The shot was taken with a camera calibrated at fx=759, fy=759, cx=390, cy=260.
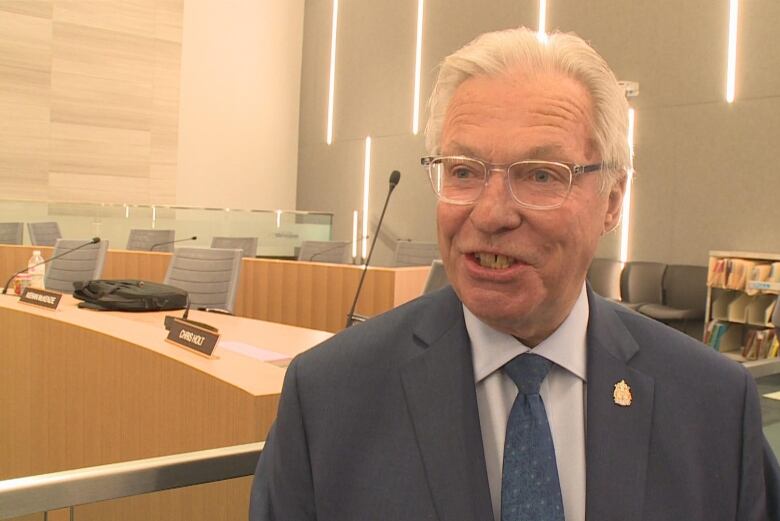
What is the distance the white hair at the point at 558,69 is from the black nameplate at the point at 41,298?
239 centimetres

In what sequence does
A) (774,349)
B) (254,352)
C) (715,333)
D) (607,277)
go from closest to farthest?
(254,352), (774,349), (715,333), (607,277)

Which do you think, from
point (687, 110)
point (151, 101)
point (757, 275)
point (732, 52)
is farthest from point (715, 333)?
point (151, 101)

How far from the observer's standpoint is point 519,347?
1024mm

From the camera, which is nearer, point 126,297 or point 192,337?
point 192,337

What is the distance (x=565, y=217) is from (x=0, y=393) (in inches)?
110

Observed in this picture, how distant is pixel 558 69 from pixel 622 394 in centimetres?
44

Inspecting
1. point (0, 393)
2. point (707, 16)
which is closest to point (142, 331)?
point (0, 393)

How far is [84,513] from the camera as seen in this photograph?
4.15 ft

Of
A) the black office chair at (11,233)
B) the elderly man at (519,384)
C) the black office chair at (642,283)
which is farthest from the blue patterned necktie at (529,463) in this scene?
the black office chair at (11,233)

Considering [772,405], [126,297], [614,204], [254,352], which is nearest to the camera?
[614,204]

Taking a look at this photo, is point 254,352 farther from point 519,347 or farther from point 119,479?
point 519,347

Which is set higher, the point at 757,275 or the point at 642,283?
the point at 757,275

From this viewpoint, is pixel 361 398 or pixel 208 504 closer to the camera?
pixel 361 398

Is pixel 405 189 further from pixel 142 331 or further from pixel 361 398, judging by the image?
pixel 361 398
